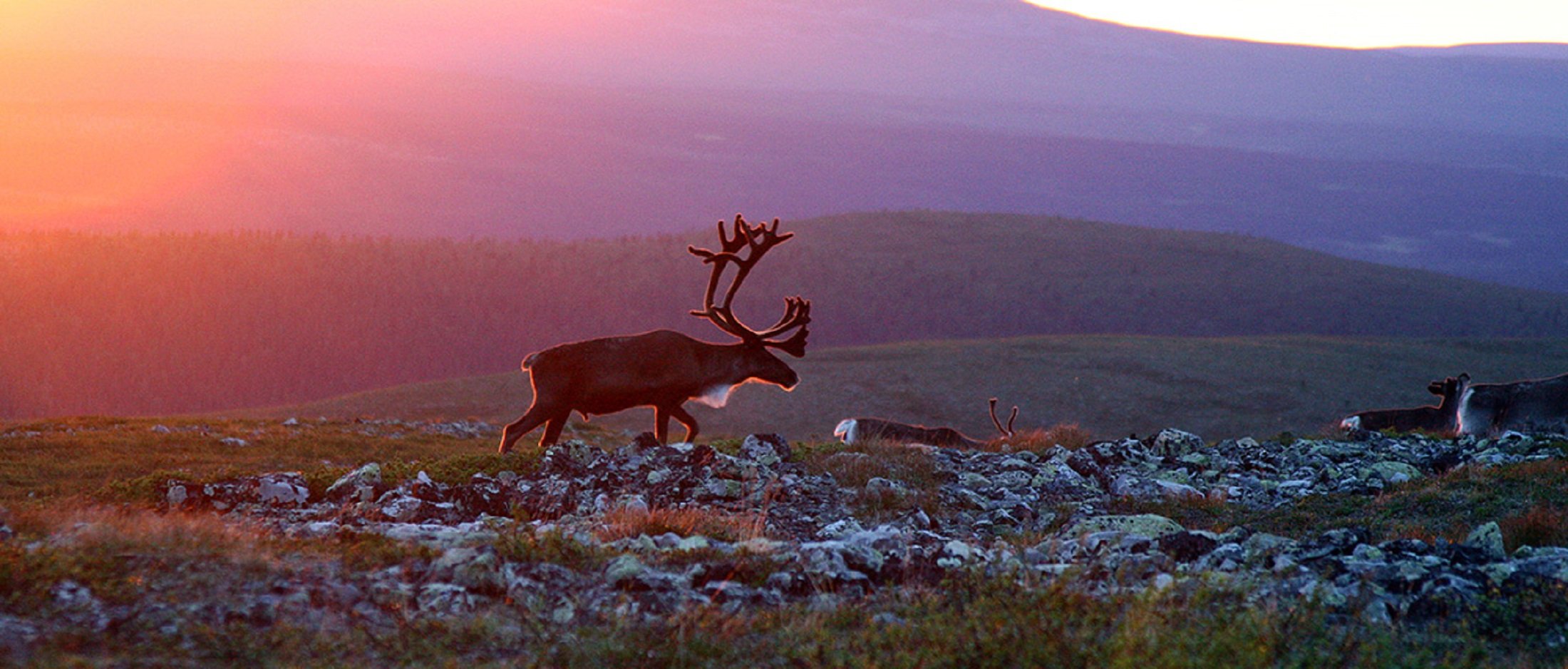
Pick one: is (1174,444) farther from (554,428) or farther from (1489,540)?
(554,428)

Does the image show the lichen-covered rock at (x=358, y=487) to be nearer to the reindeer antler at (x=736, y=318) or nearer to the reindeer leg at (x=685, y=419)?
the reindeer leg at (x=685, y=419)

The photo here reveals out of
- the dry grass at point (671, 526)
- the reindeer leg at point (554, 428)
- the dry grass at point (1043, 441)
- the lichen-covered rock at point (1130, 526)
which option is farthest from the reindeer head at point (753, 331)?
the dry grass at point (671, 526)

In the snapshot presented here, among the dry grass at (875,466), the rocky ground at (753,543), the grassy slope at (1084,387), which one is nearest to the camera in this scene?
the rocky ground at (753,543)

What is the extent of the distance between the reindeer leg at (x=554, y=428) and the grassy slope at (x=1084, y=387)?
26622mm

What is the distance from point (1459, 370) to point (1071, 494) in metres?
60.1

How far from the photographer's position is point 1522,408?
18688mm

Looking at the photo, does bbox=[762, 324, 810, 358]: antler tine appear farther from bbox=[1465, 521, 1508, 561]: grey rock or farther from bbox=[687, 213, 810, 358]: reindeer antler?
bbox=[1465, 521, 1508, 561]: grey rock

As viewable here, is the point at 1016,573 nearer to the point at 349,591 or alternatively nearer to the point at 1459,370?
the point at 349,591

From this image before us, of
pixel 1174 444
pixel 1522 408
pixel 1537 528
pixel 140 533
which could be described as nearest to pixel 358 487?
pixel 140 533

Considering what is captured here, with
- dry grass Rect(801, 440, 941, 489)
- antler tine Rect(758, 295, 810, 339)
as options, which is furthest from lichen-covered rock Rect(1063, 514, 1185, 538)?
antler tine Rect(758, 295, 810, 339)

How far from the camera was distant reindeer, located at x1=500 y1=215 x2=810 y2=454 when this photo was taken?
12.2m

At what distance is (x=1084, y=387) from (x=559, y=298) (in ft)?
138

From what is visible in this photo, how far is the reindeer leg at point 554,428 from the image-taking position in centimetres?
1232

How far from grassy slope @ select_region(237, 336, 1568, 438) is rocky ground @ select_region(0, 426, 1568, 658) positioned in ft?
93.7
